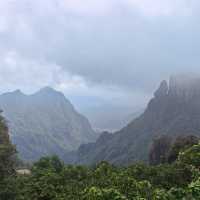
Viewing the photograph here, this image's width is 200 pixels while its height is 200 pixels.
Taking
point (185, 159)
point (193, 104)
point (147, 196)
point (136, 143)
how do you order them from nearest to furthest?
point (147, 196) → point (185, 159) → point (136, 143) → point (193, 104)

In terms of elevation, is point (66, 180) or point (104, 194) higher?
point (104, 194)

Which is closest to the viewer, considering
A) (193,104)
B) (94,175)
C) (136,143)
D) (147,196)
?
(147,196)

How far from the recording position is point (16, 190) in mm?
31031

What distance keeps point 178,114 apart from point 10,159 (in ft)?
533

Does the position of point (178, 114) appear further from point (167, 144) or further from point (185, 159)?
point (185, 159)

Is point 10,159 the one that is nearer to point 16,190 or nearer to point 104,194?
point 16,190

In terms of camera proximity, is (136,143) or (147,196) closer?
(147,196)

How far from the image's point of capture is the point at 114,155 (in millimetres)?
189375

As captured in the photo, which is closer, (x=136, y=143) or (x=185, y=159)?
(x=185, y=159)

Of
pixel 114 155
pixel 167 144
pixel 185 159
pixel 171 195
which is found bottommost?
pixel 114 155

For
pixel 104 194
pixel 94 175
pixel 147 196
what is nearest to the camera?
pixel 104 194

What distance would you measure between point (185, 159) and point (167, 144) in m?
54.5

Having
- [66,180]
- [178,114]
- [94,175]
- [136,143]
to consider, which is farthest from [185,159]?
[178,114]

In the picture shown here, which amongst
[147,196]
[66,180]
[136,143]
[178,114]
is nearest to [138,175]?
[66,180]
